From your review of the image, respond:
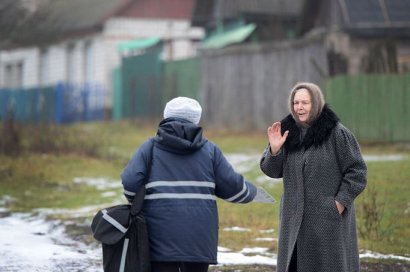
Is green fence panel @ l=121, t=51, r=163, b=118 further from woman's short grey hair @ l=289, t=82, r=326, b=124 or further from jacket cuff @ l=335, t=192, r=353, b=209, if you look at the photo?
jacket cuff @ l=335, t=192, r=353, b=209

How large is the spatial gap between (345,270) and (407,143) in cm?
1102

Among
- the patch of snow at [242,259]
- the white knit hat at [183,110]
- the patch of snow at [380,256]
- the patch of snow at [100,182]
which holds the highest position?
the white knit hat at [183,110]

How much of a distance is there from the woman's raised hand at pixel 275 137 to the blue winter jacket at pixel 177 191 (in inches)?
23.2

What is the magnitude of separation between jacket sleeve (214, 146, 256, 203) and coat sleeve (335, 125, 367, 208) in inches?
26.0

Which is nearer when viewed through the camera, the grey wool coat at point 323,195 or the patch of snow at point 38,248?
the grey wool coat at point 323,195

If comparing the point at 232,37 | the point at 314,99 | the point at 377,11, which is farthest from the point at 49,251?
the point at 232,37

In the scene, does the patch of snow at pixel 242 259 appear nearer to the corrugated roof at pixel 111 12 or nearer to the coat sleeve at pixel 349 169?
the coat sleeve at pixel 349 169

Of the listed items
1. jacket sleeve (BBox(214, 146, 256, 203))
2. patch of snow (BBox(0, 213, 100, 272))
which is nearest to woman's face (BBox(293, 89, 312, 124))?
jacket sleeve (BBox(214, 146, 256, 203))

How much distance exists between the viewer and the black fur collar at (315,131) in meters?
6.47

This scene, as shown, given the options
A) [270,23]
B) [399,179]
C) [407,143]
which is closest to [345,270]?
Answer: [399,179]

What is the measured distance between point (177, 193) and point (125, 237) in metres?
0.41

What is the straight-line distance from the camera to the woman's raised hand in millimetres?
6527

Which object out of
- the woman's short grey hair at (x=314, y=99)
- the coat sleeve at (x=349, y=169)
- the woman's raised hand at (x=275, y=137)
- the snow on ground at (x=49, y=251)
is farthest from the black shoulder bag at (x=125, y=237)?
the snow on ground at (x=49, y=251)

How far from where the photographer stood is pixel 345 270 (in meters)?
6.41
